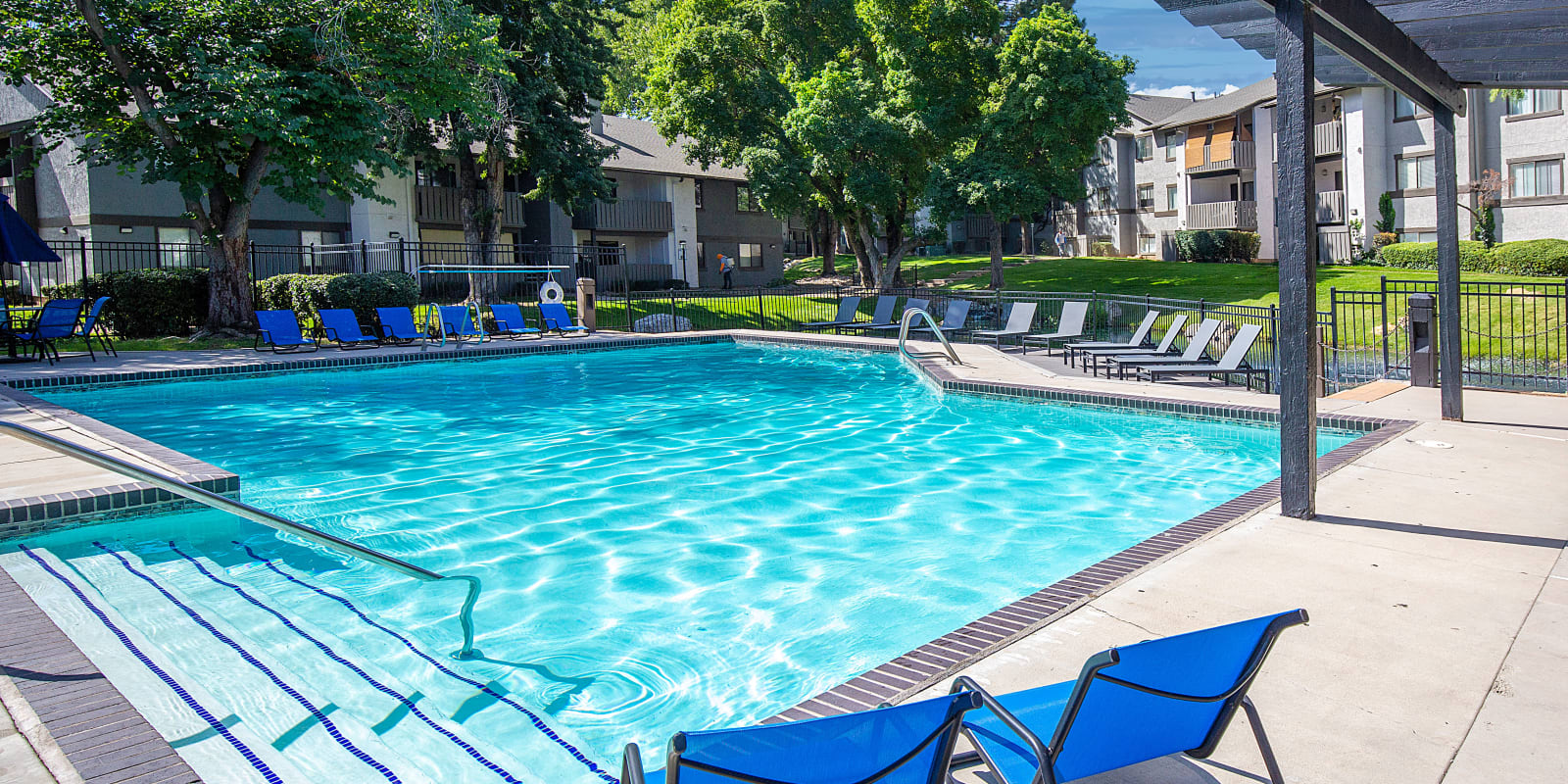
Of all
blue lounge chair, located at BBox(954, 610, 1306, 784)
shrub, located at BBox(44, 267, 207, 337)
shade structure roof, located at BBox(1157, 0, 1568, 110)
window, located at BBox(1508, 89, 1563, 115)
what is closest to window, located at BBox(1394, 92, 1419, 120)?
window, located at BBox(1508, 89, 1563, 115)

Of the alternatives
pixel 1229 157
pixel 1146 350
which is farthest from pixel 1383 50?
pixel 1229 157

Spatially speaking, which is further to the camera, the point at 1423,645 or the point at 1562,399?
the point at 1562,399

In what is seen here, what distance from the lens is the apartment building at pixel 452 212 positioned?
28.5 meters

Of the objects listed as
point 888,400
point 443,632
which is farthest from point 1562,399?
point 443,632

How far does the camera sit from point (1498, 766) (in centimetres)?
307

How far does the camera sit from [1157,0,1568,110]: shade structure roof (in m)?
6.17

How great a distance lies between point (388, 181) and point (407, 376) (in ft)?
56.5

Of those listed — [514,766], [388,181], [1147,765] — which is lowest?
[514,766]

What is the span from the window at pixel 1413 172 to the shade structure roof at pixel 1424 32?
28560 millimetres

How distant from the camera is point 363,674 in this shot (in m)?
5.13

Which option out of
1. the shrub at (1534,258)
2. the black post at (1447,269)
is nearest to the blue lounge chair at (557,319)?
the black post at (1447,269)

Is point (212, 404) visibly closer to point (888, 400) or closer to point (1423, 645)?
point (888, 400)

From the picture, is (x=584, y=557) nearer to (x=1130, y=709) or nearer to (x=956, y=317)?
(x=1130, y=709)

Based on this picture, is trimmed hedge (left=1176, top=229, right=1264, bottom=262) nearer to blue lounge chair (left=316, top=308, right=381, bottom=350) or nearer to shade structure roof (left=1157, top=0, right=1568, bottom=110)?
blue lounge chair (left=316, top=308, right=381, bottom=350)
